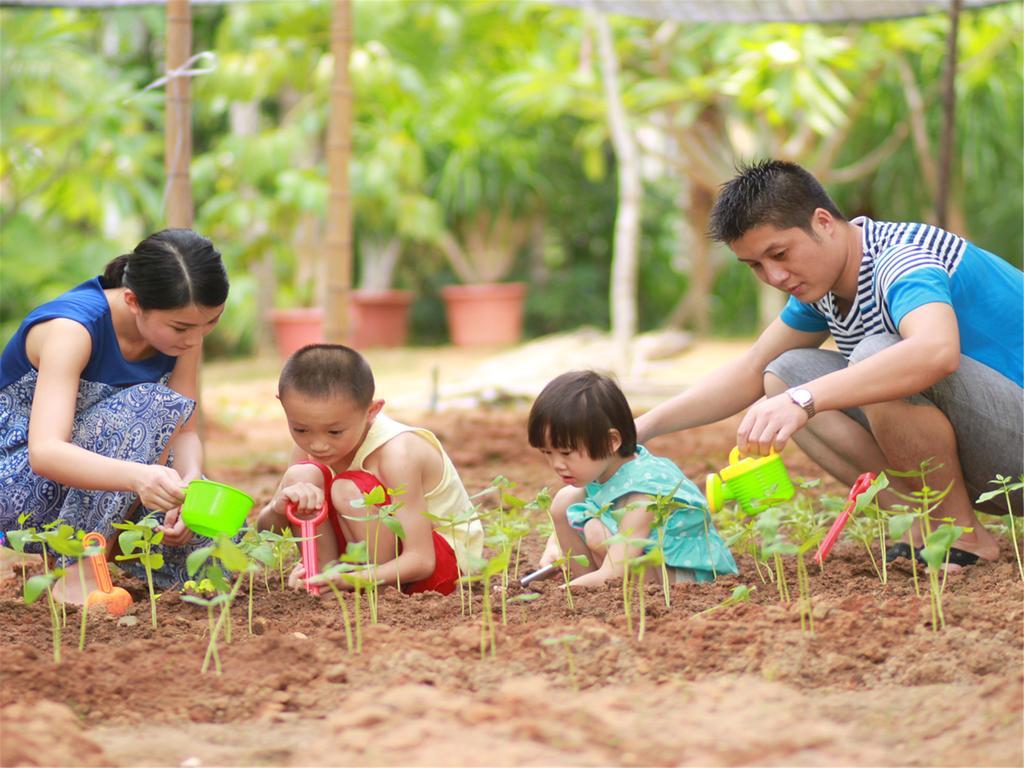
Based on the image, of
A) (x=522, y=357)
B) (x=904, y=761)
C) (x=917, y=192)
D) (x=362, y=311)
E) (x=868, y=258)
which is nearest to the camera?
(x=904, y=761)

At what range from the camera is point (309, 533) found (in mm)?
2730

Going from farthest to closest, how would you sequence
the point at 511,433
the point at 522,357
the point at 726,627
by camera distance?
the point at 522,357
the point at 511,433
the point at 726,627

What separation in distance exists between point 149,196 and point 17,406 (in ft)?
23.6

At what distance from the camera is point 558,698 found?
1910 millimetres

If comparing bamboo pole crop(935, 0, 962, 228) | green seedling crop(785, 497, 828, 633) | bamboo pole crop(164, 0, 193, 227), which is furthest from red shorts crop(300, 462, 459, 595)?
bamboo pole crop(935, 0, 962, 228)

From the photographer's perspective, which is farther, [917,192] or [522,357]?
[917,192]

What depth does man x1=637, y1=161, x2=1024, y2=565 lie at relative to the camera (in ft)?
8.57

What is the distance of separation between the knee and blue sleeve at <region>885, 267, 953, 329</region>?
7 cm

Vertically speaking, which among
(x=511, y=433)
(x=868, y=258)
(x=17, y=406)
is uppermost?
(x=868, y=258)

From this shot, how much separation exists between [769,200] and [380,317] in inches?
353

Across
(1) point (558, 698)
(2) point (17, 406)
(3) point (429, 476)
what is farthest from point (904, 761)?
(2) point (17, 406)

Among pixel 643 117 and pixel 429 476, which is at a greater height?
pixel 643 117

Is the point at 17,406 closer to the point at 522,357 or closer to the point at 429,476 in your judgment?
the point at 429,476

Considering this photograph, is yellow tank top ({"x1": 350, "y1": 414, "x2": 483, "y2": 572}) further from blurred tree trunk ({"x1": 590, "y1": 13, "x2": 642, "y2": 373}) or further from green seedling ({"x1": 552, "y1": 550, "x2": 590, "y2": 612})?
blurred tree trunk ({"x1": 590, "y1": 13, "x2": 642, "y2": 373})
